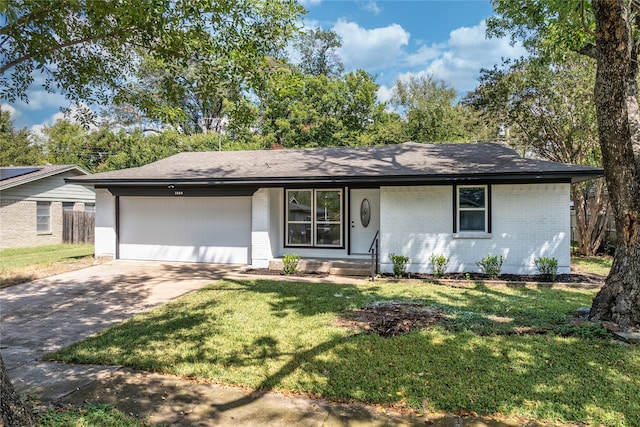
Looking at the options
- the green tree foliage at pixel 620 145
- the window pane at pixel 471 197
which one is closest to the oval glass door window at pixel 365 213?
the window pane at pixel 471 197

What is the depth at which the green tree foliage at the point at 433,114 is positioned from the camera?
77.6 ft

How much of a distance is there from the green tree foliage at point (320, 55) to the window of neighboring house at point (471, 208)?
25.4 metres

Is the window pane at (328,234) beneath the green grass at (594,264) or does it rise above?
above

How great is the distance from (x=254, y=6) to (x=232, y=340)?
5088 millimetres

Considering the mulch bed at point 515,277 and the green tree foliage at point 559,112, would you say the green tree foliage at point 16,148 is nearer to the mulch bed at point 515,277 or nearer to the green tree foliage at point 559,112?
the mulch bed at point 515,277

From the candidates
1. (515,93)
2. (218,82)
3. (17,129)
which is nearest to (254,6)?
(218,82)

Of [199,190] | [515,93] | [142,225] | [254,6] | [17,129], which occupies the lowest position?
[142,225]

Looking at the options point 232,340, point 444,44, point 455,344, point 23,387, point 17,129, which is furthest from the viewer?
point 17,129

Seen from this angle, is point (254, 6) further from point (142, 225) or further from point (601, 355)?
point (142, 225)

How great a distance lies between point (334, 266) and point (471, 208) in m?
4.10

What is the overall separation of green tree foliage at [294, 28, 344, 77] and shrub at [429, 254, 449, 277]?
86.4 feet

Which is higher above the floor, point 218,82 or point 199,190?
point 218,82

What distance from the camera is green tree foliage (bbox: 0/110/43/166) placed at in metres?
29.9

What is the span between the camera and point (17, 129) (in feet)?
110
